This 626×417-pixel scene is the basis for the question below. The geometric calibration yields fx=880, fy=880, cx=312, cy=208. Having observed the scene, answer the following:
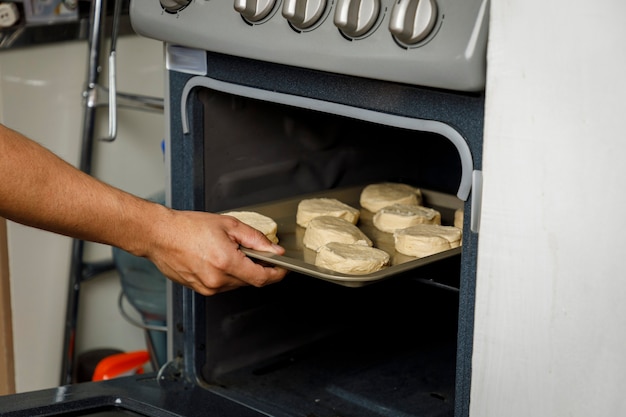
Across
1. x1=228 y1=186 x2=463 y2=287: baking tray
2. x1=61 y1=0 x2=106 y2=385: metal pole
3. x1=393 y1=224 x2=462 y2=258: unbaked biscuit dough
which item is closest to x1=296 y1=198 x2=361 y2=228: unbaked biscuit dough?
x1=228 y1=186 x2=463 y2=287: baking tray

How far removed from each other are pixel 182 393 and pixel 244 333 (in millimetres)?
175

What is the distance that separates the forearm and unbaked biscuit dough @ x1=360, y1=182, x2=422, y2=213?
0.46 metres

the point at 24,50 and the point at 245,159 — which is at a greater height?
the point at 24,50

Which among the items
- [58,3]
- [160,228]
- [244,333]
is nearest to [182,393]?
[244,333]

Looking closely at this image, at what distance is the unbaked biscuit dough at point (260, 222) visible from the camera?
4.56 feet

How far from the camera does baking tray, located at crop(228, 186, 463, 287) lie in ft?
3.88

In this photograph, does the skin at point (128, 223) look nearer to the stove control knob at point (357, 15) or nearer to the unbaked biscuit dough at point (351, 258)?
the unbaked biscuit dough at point (351, 258)

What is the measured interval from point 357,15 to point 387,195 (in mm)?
594

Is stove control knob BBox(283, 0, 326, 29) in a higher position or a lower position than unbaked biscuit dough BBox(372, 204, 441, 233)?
higher

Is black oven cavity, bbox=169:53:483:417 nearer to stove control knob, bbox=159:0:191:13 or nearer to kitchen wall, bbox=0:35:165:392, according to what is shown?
stove control knob, bbox=159:0:191:13

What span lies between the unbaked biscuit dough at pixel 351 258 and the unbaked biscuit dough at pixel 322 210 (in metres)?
0.16

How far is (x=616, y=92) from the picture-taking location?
2.95 feet

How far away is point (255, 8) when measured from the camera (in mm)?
1197

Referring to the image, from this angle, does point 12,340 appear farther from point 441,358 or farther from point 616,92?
point 616,92
